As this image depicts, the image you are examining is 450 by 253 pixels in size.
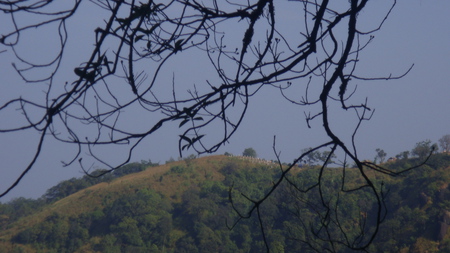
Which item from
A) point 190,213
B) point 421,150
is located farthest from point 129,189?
point 421,150

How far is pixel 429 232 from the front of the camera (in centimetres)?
1644

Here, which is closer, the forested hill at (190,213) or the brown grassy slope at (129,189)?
the forested hill at (190,213)

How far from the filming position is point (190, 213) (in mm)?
26312

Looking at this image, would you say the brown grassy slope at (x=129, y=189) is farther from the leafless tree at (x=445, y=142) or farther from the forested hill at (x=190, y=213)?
the leafless tree at (x=445, y=142)

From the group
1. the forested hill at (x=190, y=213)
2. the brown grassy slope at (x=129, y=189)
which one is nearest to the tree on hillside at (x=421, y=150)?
the forested hill at (x=190, y=213)

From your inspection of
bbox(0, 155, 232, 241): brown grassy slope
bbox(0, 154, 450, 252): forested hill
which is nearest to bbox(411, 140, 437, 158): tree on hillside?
bbox(0, 154, 450, 252): forested hill

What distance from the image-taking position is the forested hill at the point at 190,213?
61.2ft

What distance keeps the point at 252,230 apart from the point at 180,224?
183 inches

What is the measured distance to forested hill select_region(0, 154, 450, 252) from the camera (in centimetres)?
1864

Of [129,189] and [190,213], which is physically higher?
[129,189]

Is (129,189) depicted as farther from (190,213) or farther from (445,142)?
(445,142)

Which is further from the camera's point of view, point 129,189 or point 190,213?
point 129,189

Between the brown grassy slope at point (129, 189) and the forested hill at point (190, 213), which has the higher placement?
the brown grassy slope at point (129, 189)

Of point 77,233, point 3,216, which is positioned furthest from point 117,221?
point 3,216
